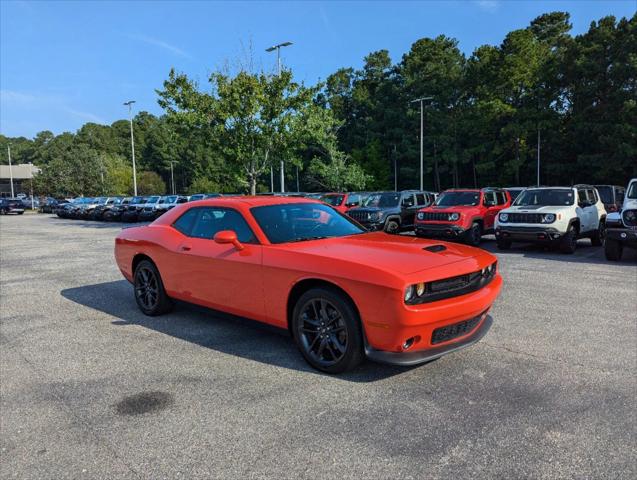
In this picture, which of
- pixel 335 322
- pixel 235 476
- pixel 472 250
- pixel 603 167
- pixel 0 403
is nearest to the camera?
pixel 235 476

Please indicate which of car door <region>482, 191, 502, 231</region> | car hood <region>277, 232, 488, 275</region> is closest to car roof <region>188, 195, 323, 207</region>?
car hood <region>277, 232, 488, 275</region>

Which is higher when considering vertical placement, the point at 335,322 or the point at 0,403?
the point at 335,322

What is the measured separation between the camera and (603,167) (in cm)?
4056

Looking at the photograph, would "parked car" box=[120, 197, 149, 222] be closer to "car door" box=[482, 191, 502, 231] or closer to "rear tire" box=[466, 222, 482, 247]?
"car door" box=[482, 191, 502, 231]

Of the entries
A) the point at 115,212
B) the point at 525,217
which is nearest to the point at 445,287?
the point at 525,217

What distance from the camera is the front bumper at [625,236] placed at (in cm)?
1004

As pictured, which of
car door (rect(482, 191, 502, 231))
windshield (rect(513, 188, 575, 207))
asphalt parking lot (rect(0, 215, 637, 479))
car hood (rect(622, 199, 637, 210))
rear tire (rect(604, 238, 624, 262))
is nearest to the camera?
asphalt parking lot (rect(0, 215, 637, 479))

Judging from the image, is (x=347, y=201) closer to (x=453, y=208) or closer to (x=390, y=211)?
(x=390, y=211)

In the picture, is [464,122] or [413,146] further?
[413,146]

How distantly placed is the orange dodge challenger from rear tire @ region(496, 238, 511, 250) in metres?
8.20

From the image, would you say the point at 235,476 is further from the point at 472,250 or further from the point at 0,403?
the point at 472,250

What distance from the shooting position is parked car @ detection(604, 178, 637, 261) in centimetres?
1012

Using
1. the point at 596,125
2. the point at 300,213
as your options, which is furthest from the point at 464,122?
the point at 300,213

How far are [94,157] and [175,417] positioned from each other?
67.8m
